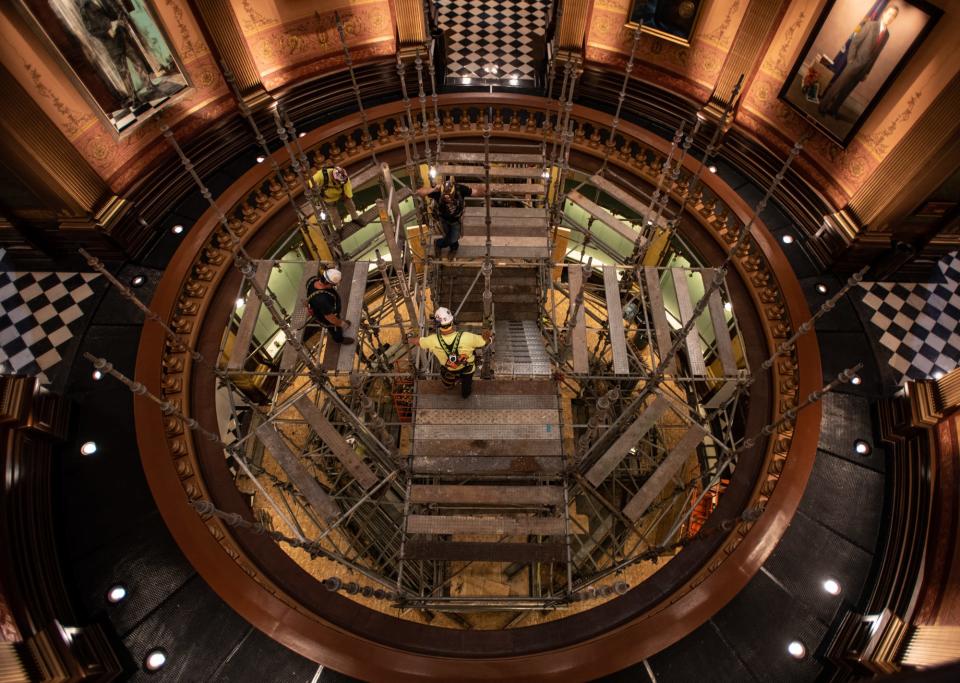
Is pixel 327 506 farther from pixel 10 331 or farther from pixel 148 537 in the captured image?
pixel 10 331

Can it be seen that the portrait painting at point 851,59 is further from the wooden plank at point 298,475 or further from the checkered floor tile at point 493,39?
the wooden plank at point 298,475

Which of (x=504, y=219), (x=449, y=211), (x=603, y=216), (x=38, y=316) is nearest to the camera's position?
(x=449, y=211)

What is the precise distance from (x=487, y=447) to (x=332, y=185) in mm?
4897

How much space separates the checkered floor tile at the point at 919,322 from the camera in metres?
8.26

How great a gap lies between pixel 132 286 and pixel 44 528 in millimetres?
3876

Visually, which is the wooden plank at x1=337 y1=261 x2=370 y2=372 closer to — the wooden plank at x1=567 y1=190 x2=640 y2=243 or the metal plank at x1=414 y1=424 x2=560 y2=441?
the metal plank at x1=414 y1=424 x2=560 y2=441

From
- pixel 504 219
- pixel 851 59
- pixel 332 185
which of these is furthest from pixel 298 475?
pixel 851 59

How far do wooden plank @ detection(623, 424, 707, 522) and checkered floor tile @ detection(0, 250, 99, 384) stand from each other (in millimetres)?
8662

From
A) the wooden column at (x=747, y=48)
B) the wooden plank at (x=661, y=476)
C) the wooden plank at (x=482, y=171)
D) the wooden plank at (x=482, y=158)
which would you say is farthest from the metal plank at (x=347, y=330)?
the wooden column at (x=747, y=48)

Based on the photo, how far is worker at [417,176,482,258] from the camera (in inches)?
305

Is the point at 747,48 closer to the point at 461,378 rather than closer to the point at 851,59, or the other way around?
the point at 851,59

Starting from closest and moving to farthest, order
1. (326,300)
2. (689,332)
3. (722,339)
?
(326,300) < (689,332) < (722,339)

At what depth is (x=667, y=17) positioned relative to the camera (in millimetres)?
10016

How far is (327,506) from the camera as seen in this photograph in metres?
6.35
